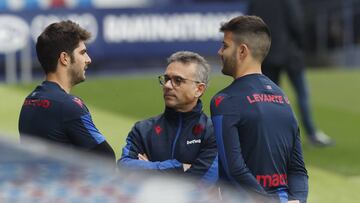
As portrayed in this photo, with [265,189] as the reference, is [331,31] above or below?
below

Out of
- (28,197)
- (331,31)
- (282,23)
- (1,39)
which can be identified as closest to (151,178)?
(28,197)

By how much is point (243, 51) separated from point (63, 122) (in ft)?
3.07

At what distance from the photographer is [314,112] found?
605 inches

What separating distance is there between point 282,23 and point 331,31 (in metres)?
19.3

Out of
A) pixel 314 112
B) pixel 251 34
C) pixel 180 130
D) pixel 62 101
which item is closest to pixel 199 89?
pixel 180 130

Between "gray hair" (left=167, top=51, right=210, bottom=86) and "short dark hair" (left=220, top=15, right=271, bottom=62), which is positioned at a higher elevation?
"short dark hair" (left=220, top=15, right=271, bottom=62)

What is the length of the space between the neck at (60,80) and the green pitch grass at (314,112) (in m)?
2.42

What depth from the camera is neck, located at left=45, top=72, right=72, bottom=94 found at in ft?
16.3

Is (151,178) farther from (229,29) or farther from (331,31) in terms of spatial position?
(331,31)

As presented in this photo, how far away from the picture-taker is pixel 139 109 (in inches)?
601

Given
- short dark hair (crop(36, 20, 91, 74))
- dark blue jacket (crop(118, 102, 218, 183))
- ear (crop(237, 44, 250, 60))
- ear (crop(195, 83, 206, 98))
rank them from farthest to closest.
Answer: short dark hair (crop(36, 20, 91, 74)) → ear (crop(195, 83, 206, 98)) → dark blue jacket (crop(118, 102, 218, 183)) → ear (crop(237, 44, 250, 60))

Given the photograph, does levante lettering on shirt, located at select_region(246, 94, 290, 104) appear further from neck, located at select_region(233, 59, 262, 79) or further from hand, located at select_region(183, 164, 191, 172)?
hand, located at select_region(183, 164, 191, 172)

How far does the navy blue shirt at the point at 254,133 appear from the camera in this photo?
4277 mm

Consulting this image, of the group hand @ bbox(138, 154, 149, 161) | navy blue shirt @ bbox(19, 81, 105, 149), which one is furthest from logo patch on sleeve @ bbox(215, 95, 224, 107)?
navy blue shirt @ bbox(19, 81, 105, 149)
